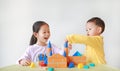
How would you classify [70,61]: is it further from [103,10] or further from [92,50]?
[103,10]

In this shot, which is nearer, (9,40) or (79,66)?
(79,66)

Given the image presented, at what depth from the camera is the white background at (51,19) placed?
5.01 feet

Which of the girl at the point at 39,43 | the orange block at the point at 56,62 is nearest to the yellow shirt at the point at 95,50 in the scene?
the girl at the point at 39,43

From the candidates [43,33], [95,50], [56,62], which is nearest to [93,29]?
[95,50]

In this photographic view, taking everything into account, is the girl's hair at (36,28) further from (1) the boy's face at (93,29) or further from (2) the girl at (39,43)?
(1) the boy's face at (93,29)

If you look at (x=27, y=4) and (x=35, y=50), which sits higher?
(x=27, y=4)

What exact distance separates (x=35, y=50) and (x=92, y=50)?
0.33 metres

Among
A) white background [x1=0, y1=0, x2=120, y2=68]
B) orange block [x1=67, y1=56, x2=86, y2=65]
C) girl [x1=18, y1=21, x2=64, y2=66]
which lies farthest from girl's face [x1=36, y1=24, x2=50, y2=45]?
orange block [x1=67, y1=56, x2=86, y2=65]

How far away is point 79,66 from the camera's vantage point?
885mm

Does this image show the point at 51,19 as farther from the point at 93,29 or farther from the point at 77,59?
the point at 77,59

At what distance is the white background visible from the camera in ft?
5.01

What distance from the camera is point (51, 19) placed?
153 centimetres

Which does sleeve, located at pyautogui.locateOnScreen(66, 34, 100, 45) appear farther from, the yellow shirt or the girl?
the girl

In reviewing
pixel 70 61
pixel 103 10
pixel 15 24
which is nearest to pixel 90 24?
pixel 103 10
